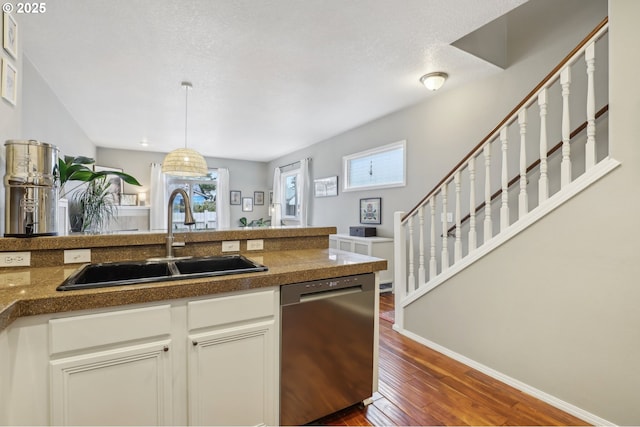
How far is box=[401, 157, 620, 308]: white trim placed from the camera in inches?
64.2

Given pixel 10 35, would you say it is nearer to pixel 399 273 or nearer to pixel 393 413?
pixel 393 413

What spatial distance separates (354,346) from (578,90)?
287 centimetres

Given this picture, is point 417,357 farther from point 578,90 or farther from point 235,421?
point 578,90

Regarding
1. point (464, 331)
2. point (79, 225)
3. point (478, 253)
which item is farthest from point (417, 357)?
point (79, 225)

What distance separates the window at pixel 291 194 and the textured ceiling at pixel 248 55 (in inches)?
100

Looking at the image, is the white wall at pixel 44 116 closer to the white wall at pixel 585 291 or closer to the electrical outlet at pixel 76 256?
the electrical outlet at pixel 76 256

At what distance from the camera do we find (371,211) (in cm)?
459

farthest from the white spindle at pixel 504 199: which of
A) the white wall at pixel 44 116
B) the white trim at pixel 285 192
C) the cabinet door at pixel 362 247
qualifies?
the white trim at pixel 285 192

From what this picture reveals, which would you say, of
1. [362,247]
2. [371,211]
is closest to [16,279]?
[362,247]

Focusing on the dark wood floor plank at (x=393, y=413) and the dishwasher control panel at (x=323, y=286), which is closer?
the dishwasher control panel at (x=323, y=286)

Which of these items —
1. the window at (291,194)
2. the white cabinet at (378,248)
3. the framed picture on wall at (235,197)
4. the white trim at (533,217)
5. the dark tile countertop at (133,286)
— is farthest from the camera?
the framed picture on wall at (235,197)

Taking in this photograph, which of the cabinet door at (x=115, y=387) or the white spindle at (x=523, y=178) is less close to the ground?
the white spindle at (x=523, y=178)

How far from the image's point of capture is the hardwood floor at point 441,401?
167 cm

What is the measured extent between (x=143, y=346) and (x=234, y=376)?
430mm
